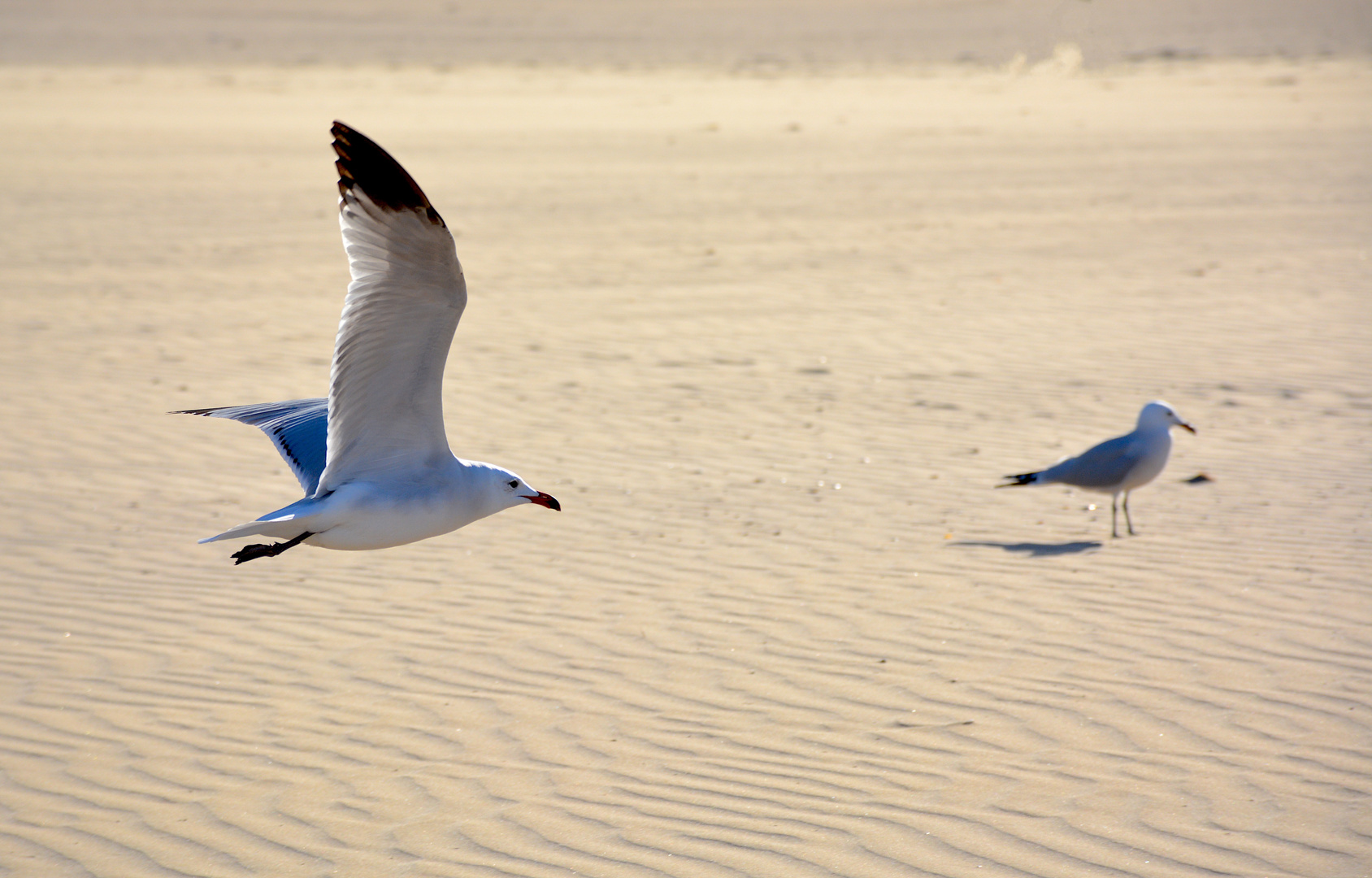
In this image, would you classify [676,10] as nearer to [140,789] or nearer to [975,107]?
[975,107]

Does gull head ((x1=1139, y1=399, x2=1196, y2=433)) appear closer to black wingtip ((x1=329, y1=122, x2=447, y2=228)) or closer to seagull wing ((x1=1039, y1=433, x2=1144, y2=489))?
seagull wing ((x1=1039, y1=433, x2=1144, y2=489))

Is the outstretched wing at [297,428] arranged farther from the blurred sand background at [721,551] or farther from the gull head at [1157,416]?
the gull head at [1157,416]

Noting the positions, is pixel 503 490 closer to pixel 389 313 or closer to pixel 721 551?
pixel 389 313

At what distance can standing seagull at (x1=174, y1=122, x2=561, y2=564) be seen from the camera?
432cm

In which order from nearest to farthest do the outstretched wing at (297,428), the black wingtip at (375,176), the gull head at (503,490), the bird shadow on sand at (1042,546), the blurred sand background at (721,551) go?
the black wingtip at (375,176) < the blurred sand background at (721,551) < the gull head at (503,490) < the outstretched wing at (297,428) < the bird shadow on sand at (1042,546)

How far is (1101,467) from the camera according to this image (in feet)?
24.6

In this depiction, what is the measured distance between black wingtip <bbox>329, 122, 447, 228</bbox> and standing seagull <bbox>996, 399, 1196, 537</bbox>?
402 centimetres

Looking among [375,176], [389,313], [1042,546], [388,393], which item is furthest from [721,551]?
[375,176]

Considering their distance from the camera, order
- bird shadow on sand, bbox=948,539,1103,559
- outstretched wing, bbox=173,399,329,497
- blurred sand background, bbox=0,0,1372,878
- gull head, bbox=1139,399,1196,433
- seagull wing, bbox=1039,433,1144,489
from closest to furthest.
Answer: blurred sand background, bbox=0,0,1372,878 < outstretched wing, bbox=173,399,329,497 < bird shadow on sand, bbox=948,539,1103,559 < seagull wing, bbox=1039,433,1144,489 < gull head, bbox=1139,399,1196,433

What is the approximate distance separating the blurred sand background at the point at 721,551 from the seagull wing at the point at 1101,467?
0.27 m

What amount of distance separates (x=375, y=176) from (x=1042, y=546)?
13.5 ft

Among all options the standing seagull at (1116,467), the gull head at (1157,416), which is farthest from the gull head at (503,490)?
the gull head at (1157,416)

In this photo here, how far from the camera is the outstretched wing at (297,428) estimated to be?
524cm

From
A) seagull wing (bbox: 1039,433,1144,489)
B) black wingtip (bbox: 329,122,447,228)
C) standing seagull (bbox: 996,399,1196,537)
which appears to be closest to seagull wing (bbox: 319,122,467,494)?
black wingtip (bbox: 329,122,447,228)
